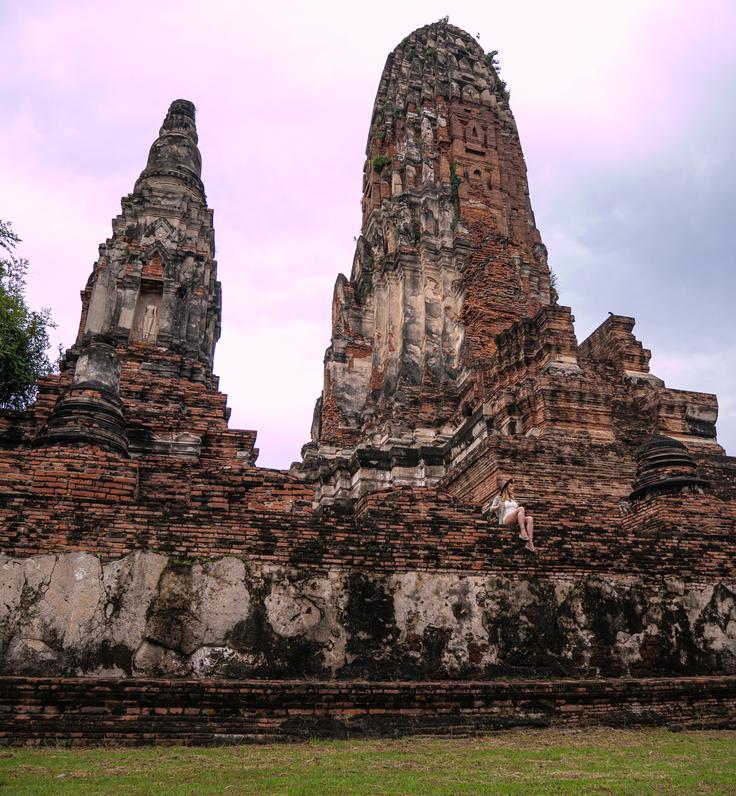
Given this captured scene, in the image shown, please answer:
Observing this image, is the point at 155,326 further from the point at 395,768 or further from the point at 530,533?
the point at 395,768

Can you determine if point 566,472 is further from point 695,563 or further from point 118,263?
point 118,263

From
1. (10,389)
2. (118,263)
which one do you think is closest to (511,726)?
(10,389)

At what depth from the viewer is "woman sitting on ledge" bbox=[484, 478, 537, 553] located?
7672 millimetres

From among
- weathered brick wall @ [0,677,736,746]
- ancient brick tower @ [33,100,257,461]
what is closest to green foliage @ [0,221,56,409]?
ancient brick tower @ [33,100,257,461]

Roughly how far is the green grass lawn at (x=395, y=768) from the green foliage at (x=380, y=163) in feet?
84.4

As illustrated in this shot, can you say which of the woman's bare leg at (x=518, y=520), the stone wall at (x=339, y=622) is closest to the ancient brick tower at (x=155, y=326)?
the stone wall at (x=339, y=622)

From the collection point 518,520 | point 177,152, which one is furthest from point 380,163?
point 518,520

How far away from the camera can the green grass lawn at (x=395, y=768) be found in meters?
3.89

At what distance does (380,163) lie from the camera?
28.3m

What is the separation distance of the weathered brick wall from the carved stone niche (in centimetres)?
1141

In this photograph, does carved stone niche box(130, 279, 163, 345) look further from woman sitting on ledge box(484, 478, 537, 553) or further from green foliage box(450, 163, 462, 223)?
green foliage box(450, 163, 462, 223)

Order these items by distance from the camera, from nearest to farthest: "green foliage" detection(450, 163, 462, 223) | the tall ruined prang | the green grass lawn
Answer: the green grass lawn, the tall ruined prang, "green foliage" detection(450, 163, 462, 223)

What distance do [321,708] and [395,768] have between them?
1373 mm

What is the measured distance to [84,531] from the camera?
21.1ft
